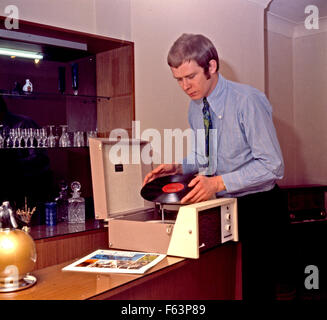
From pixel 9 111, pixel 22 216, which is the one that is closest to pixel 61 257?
pixel 22 216

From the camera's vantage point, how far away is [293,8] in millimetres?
4758

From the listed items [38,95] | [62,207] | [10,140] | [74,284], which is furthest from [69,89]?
[74,284]

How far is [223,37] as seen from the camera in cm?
385

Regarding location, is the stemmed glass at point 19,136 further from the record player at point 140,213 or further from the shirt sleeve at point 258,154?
the shirt sleeve at point 258,154

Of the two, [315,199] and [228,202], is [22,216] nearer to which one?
[228,202]

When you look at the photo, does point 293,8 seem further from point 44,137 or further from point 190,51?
point 44,137

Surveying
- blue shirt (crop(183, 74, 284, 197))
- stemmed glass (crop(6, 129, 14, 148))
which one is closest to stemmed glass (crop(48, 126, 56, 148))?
stemmed glass (crop(6, 129, 14, 148))

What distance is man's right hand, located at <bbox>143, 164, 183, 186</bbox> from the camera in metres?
2.12

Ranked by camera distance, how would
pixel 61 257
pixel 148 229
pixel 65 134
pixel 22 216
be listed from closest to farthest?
pixel 148 229, pixel 61 257, pixel 22 216, pixel 65 134

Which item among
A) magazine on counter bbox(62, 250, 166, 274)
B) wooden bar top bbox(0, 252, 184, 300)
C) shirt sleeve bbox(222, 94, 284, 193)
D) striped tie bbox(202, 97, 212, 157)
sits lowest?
wooden bar top bbox(0, 252, 184, 300)

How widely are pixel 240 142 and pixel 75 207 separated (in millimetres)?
1352

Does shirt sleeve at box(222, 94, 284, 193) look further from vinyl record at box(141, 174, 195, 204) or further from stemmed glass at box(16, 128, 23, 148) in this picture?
stemmed glass at box(16, 128, 23, 148)

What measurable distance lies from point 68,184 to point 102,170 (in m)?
1.31

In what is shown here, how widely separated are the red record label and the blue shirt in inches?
8.4
